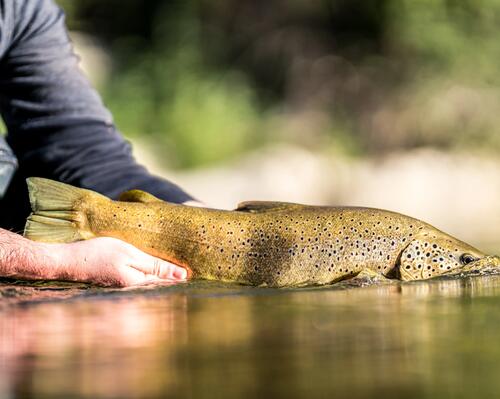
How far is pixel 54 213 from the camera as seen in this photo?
16.1 feet

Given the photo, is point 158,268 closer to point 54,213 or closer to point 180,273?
point 180,273

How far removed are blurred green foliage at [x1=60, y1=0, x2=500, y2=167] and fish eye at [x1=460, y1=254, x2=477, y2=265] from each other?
311 inches

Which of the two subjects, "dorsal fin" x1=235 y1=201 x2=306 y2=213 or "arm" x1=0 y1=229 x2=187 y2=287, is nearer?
"arm" x1=0 y1=229 x2=187 y2=287

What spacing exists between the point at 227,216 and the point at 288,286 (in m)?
0.45

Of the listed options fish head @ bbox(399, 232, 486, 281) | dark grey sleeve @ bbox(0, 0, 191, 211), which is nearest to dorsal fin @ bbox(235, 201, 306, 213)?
fish head @ bbox(399, 232, 486, 281)

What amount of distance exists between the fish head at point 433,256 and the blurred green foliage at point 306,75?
788cm

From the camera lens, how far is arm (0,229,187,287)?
4.90 m

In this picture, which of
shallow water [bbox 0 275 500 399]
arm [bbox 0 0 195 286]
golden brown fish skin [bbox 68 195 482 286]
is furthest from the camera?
arm [bbox 0 0 195 286]

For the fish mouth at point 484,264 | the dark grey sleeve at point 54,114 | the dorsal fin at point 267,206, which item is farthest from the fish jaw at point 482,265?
the dark grey sleeve at point 54,114

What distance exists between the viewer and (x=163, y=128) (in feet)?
45.6

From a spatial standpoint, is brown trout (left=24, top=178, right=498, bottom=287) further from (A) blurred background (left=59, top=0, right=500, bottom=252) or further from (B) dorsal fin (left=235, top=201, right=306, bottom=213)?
(A) blurred background (left=59, top=0, right=500, bottom=252)

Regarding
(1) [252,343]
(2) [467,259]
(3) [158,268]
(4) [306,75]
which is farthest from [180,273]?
(4) [306,75]

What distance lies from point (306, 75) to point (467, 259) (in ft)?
35.2

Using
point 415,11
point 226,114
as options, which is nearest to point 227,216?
point 226,114
